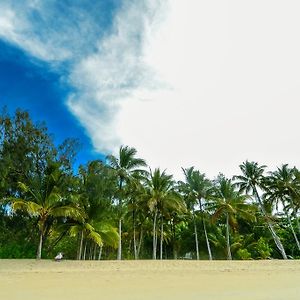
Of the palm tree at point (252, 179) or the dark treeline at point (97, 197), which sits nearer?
the dark treeline at point (97, 197)

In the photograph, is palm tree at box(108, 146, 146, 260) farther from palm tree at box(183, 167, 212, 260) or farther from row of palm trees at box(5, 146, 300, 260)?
palm tree at box(183, 167, 212, 260)

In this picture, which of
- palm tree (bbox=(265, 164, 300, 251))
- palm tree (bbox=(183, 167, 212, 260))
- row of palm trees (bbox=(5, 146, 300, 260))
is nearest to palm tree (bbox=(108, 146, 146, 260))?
row of palm trees (bbox=(5, 146, 300, 260))

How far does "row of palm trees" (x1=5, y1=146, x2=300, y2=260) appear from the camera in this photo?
72.0 feet

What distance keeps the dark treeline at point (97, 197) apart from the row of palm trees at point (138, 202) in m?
0.07

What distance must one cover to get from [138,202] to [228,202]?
991cm

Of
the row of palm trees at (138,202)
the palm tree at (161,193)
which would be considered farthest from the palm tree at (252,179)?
the palm tree at (161,193)

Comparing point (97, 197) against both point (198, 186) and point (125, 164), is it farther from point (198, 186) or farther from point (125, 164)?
point (198, 186)

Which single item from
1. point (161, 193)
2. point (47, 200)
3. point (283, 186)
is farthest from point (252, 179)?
point (47, 200)

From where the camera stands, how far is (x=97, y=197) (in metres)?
22.8

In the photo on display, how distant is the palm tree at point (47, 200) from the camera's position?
2036cm

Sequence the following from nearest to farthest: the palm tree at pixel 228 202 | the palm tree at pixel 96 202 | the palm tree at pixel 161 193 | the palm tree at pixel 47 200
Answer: the palm tree at pixel 47 200, the palm tree at pixel 96 202, the palm tree at pixel 161 193, the palm tree at pixel 228 202

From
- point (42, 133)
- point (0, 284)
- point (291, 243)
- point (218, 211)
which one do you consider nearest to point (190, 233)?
point (218, 211)

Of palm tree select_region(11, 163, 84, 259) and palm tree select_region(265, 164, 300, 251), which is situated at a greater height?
palm tree select_region(265, 164, 300, 251)

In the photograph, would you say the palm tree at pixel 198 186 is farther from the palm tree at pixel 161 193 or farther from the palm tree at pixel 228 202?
the palm tree at pixel 161 193
